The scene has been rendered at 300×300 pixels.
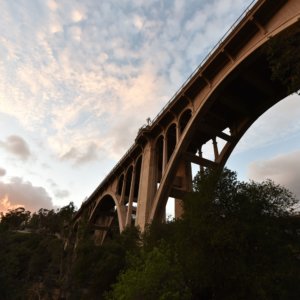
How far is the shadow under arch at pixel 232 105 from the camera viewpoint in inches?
750

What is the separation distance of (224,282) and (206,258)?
1.36m

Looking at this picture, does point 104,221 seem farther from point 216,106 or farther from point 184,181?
point 216,106

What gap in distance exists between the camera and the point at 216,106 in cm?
2367

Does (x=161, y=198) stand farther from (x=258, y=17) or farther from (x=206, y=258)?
(x=258, y=17)

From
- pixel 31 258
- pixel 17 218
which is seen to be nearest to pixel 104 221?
pixel 31 258

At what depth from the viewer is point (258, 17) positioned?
15.9m

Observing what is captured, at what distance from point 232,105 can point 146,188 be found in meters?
9.96

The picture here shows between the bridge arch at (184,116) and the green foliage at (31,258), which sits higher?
the bridge arch at (184,116)

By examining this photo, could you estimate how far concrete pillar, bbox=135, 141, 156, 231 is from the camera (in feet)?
80.3

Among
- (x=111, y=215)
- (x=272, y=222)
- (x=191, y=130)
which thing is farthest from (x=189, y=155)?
(x=111, y=215)

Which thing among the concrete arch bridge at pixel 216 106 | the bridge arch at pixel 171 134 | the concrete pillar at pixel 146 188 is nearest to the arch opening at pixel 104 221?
the concrete arch bridge at pixel 216 106

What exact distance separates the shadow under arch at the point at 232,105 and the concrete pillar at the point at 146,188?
91 cm

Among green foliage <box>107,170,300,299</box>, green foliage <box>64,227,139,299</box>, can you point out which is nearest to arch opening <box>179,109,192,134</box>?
green foliage <box>107,170,300,299</box>

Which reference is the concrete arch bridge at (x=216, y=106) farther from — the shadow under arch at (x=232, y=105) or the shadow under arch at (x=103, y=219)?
the shadow under arch at (x=103, y=219)
